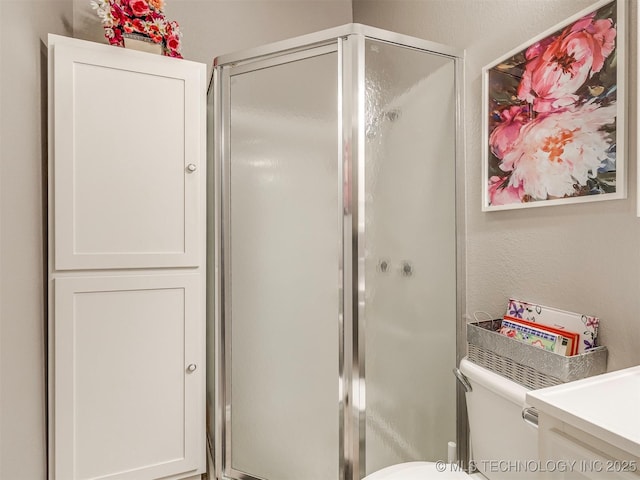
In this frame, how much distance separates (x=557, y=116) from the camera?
3.46ft

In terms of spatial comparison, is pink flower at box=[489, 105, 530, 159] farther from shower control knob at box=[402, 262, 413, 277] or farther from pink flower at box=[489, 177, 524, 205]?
shower control knob at box=[402, 262, 413, 277]

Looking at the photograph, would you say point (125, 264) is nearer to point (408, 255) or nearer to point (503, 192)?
point (408, 255)

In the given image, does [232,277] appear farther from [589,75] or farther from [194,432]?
[589,75]

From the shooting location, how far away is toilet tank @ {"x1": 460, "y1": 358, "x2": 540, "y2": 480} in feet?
2.88

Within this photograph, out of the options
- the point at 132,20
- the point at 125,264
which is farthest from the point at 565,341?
the point at 132,20

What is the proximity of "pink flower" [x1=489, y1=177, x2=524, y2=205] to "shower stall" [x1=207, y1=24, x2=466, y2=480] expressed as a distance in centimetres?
16

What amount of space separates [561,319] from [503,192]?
0.44m

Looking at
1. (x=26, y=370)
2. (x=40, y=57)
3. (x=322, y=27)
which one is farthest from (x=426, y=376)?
(x=322, y=27)

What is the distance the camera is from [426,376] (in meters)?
1.40

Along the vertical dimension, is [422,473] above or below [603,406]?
below

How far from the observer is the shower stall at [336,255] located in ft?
4.14

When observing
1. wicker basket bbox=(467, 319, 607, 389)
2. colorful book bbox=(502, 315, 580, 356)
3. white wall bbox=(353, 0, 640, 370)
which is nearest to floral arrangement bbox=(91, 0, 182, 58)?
white wall bbox=(353, 0, 640, 370)

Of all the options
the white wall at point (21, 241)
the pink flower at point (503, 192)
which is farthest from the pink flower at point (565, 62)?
the white wall at point (21, 241)

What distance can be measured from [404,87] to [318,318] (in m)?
0.92
